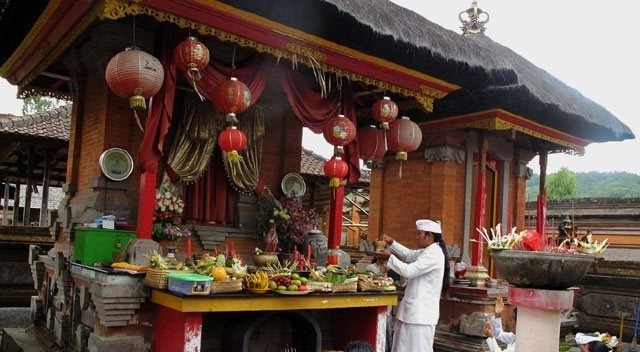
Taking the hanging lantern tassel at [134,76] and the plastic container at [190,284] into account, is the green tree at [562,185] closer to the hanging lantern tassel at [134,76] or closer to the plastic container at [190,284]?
the hanging lantern tassel at [134,76]

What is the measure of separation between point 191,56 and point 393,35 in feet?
8.22

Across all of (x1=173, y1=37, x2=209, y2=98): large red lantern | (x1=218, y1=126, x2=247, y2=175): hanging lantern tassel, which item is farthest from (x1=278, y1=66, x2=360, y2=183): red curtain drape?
(x1=173, y1=37, x2=209, y2=98): large red lantern

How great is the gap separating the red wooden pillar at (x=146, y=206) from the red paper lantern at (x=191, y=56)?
1.25 meters

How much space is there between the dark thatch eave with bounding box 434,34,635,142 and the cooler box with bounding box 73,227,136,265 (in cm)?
629

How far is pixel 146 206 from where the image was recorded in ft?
20.6

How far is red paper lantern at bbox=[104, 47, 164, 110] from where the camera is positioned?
19.2 feet

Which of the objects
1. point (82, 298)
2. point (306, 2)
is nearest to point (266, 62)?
point (306, 2)

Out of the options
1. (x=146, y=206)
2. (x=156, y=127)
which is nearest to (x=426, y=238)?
(x=146, y=206)

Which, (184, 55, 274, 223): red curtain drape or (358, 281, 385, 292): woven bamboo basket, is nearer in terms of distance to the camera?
(358, 281, 385, 292): woven bamboo basket

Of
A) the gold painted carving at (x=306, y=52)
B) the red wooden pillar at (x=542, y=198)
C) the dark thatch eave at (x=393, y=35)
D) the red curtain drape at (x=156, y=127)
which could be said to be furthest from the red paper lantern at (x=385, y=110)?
the red wooden pillar at (x=542, y=198)

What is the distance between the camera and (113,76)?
5.92 metres

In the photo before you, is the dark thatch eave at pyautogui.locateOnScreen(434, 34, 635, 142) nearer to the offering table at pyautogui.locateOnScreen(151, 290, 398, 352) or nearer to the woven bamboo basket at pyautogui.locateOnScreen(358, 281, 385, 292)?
the woven bamboo basket at pyautogui.locateOnScreen(358, 281, 385, 292)

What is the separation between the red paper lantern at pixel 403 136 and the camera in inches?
329

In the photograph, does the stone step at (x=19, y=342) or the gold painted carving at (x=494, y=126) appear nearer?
the stone step at (x=19, y=342)
